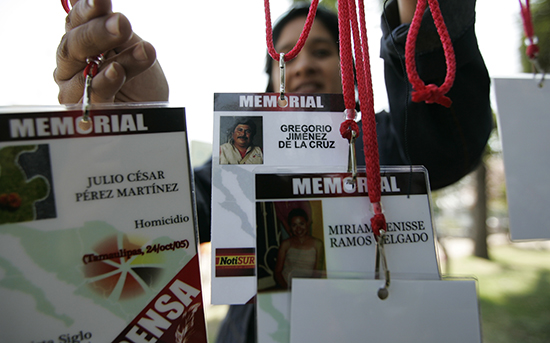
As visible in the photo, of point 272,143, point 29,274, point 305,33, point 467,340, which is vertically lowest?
point 467,340

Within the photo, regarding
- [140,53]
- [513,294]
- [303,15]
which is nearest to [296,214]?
[140,53]

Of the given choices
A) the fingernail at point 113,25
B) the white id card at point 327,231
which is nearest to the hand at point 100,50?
the fingernail at point 113,25

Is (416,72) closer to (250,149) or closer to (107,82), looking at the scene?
(250,149)

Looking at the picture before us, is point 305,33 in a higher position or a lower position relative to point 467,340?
higher

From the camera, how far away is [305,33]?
0.39 metres

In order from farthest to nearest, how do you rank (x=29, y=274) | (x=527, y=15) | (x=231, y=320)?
1. (x=231, y=320)
2. (x=527, y=15)
3. (x=29, y=274)

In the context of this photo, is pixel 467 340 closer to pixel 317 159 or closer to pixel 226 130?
pixel 317 159

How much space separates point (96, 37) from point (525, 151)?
684 millimetres

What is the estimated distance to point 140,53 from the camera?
0.42 m

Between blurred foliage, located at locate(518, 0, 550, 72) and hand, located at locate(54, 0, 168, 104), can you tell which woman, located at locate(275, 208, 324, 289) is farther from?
blurred foliage, located at locate(518, 0, 550, 72)

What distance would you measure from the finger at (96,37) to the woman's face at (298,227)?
1.04 ft

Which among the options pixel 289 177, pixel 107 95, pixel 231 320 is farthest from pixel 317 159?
pixel 231 320

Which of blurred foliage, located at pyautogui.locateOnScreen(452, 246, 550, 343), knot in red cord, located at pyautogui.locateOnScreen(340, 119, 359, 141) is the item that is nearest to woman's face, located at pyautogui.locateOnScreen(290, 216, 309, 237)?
knot in red cord, located at pyautogui.locateOnScreen(340, 119, 359, 141)

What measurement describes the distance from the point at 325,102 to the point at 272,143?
9 cm
